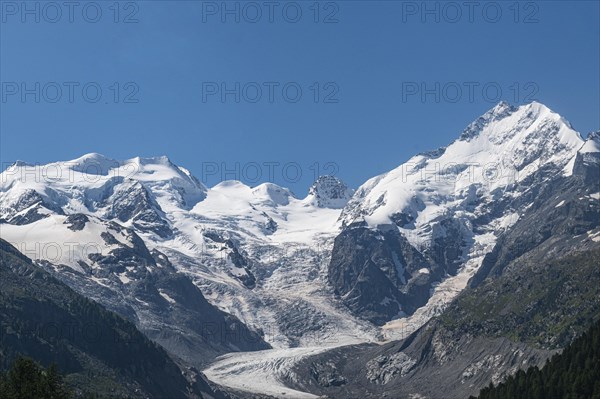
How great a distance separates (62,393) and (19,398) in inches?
305

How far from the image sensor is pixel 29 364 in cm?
18638

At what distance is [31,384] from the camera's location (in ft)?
589

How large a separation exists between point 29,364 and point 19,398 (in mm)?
11486

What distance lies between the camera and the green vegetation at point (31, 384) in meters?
177

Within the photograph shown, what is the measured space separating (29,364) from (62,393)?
9.89 m

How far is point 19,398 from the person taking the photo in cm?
17562

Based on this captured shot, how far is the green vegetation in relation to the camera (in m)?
177

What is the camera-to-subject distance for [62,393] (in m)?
181
